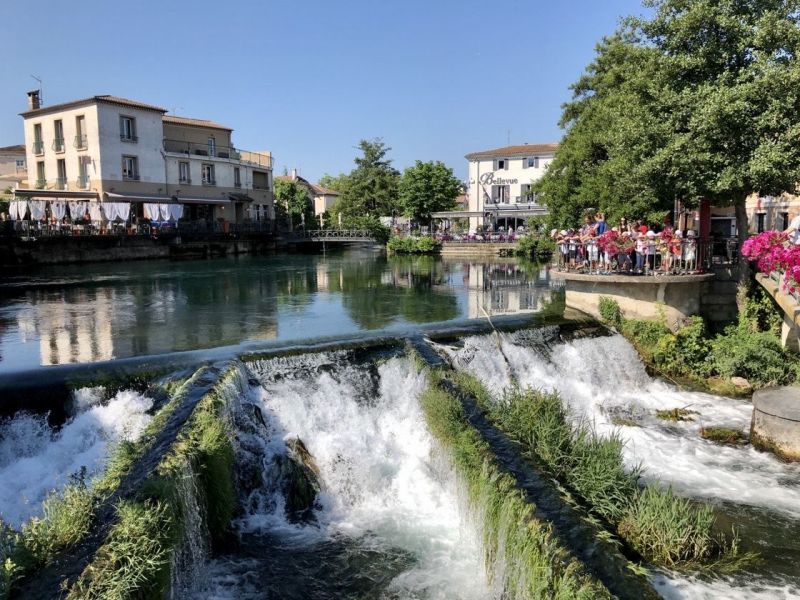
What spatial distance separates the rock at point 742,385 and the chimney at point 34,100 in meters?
53.4

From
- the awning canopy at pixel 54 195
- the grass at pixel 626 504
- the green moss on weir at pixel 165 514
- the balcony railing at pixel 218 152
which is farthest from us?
the balcony railing at pixel 218 152

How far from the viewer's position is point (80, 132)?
4541cm

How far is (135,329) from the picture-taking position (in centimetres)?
1617

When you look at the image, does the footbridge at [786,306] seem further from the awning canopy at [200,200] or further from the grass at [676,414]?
the awning canopy at [200,200]

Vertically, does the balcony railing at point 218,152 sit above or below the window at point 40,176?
above

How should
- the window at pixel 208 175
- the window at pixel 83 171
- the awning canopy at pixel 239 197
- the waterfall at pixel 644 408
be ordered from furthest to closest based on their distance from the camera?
1. the awning canopy at pixel 239 197
2. the window at pixel 208 175
3. the window at pixel 83 171
4. the waterfall at pixel 644 408

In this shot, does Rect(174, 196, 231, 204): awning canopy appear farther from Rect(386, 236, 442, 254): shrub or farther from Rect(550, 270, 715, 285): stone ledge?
Rect(550, 270, 715, 285): stone ledge

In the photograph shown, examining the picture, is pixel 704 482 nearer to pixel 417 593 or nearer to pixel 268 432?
pixel 417 593

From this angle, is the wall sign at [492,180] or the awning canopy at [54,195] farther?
the wall sign at [492,180]

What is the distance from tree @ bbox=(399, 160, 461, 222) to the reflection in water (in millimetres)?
25329

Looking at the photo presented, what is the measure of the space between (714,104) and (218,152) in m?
49.9

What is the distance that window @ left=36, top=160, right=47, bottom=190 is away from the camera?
47688 mm

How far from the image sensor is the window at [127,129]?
46.4 meters

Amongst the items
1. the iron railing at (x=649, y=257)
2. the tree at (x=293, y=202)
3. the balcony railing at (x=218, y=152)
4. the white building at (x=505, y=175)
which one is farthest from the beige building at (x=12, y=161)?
the iron railing at (x=649, y=257)
